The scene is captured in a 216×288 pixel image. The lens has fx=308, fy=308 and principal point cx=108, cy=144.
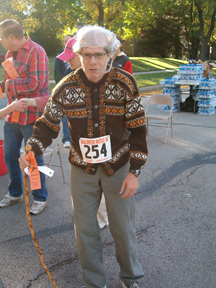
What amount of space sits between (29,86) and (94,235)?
183 cm

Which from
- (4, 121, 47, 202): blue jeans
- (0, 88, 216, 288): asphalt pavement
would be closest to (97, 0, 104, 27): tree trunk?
(0, 88, 216, 288): asphalt pavement

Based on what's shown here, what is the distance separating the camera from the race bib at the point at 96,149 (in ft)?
6.83

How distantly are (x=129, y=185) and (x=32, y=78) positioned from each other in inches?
72.1

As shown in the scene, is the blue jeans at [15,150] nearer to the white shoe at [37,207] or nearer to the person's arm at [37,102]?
the white shoe at [37,207]

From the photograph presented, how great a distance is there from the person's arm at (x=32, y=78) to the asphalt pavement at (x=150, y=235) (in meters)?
1.49

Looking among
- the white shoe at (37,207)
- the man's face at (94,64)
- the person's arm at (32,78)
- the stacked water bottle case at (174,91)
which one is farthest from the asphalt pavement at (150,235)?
the stacked water bottle case at (174,91)

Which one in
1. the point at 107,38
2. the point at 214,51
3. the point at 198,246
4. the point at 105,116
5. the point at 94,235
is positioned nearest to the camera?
the point at 107,38

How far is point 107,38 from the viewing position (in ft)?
6.37

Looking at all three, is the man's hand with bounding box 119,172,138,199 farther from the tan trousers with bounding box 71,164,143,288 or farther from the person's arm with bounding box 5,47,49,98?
the person's arm with bounding box 5,47,49,98

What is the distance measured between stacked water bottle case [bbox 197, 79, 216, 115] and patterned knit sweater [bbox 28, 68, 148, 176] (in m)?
7.56

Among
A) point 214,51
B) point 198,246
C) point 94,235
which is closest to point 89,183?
point 94,235

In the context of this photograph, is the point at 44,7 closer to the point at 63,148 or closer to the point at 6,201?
the point at 63,148

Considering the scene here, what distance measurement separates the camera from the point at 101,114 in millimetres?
2057

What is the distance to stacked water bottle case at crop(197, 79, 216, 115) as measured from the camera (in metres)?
9.11
